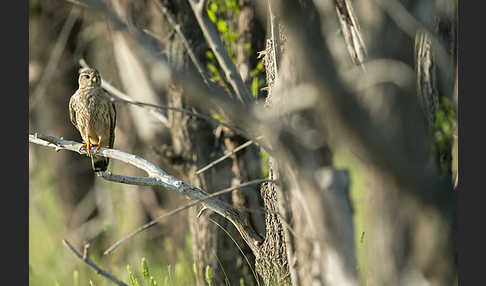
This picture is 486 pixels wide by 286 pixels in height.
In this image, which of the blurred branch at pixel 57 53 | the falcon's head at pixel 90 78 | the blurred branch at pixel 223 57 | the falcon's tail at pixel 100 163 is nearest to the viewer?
the blurred branch at pixel 223 57

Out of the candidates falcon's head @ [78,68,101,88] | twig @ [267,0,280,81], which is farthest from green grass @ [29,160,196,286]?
twig @ [267,0,280,81]

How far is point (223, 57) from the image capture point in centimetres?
282

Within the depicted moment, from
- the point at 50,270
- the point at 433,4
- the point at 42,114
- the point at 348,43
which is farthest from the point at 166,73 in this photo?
the point at 42,114

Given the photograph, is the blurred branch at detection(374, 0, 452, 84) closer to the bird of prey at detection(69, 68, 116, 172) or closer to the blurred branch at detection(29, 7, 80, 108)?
the bird of prey at detection(69, 68, 116, 172)

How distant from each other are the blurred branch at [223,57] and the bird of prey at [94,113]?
1.94 metres

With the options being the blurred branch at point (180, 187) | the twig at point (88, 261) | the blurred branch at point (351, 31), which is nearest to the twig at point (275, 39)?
the blurred branch at point (351, 31)

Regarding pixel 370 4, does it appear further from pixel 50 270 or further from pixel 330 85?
pixel 50 270

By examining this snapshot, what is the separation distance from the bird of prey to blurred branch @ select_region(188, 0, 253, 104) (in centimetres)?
194

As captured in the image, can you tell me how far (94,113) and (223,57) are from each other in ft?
7.11

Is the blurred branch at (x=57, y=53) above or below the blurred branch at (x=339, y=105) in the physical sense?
above

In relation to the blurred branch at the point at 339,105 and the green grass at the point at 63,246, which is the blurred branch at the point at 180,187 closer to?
the blurred branch at the point at 339,105

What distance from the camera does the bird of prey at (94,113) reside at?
15.2 ft

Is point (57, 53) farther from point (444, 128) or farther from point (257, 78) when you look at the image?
point (444, 128)

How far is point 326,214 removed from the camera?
6.30ft
